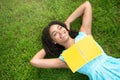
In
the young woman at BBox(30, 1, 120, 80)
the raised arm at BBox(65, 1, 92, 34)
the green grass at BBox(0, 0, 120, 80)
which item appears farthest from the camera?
the green grass at BBox(0, 0, 120, 80)

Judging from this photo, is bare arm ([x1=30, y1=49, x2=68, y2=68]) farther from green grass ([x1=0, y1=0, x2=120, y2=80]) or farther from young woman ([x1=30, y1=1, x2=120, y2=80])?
green grass ([x1=0, y1=0, x2=120, y2=80])

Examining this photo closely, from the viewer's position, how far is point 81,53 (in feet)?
9.95

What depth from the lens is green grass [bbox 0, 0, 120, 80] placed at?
3352 mm

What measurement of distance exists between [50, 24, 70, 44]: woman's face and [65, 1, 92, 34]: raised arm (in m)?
0.29

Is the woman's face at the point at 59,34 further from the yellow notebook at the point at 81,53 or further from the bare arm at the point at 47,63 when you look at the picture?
the bare arm at the point at 47,63

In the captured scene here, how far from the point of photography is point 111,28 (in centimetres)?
343

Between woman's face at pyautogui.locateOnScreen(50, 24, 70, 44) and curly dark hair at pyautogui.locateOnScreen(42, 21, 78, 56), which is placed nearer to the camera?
woman's face at pyautogui.locateOnScreen(50, 24, 70, 44)

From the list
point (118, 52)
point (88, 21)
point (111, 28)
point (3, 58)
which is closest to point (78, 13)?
point (88, 21)

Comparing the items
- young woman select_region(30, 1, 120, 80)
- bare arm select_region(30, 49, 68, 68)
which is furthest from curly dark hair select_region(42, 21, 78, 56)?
bare arm select_region(30, 49, 68, 68)

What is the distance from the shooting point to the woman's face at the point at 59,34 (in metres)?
2.99

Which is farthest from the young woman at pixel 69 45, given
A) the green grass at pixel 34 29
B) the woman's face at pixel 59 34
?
the green grass at pixel 34 29

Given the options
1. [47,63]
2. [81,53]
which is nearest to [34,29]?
[47,63]

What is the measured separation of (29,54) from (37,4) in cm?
65

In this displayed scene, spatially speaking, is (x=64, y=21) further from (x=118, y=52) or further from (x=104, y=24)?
(x=118, y=52)
